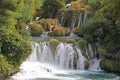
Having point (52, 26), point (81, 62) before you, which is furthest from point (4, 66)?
point (52, 26)

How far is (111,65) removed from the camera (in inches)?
979

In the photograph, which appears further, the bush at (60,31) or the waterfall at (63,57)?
the bush at (60,31)

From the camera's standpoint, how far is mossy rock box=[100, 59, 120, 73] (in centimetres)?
2470

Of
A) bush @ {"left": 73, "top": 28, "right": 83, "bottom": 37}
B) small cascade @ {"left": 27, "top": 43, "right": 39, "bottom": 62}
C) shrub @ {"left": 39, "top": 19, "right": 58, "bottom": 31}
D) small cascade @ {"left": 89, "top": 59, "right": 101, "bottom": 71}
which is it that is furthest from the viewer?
shrub @ {"left": 39, "top": 19, "right": 58, "bottom": 31}

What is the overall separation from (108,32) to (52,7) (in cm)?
1186


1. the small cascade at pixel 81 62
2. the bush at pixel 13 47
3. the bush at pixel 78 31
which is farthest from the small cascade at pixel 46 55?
the bush at pixel 78 31

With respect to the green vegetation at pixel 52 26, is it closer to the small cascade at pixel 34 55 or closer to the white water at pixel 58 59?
the white water at pixel 58 59

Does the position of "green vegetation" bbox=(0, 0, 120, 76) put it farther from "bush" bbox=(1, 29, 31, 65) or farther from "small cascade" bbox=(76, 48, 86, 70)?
"small cascade" bbox=(76, 48, 86, 70)

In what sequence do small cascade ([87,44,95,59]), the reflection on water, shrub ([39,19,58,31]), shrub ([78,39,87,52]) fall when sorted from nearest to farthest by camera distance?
1. the reflection on water
2. shrub ([78,39,87,52])
3. small cascade ([87,44,95,59])
4. shrub ([39,19,58,31])

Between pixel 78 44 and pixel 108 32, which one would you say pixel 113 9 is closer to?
pixel 108 32

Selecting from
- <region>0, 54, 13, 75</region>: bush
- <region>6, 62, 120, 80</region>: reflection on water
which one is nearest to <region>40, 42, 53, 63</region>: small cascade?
<region>6, 62, 120, 80</region>: reflection on water

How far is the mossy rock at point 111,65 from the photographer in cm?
2470

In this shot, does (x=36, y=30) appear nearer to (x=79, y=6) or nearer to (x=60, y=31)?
(x=60, y=31)

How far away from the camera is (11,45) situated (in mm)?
21734
